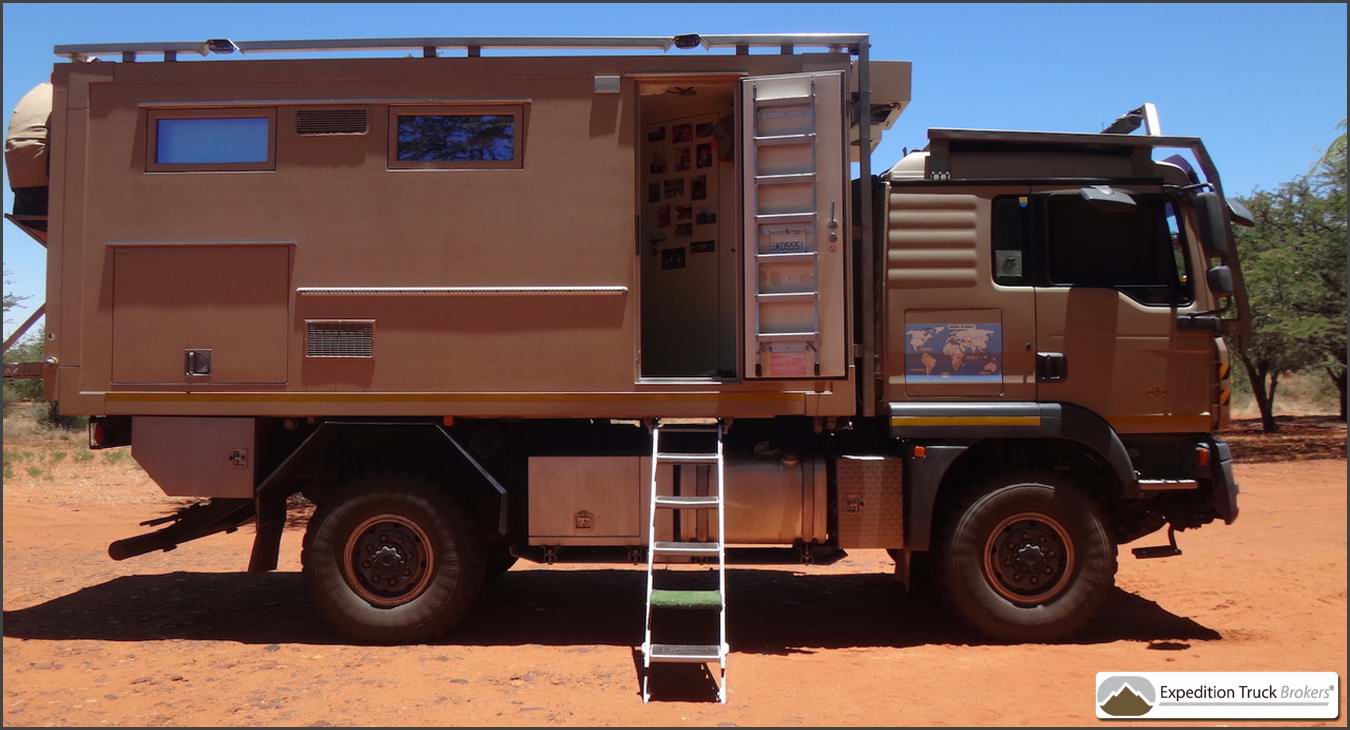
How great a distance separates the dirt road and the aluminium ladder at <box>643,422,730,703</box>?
0.69 ft

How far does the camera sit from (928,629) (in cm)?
688

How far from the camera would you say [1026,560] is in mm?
6242

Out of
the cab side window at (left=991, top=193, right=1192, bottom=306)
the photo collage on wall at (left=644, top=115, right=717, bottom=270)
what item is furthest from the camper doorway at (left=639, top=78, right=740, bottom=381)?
the cab side window at (left=991, top=193, right=1192, bottom=306)

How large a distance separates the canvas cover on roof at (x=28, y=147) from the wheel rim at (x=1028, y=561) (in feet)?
22.9

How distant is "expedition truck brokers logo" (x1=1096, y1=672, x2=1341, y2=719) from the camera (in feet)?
16.8

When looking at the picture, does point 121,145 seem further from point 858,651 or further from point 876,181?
point 858,651

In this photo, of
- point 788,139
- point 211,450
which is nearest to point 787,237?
point 788,139

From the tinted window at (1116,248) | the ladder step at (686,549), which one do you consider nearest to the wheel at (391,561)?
the ladder step at (686,549)

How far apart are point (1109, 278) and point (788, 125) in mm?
2418

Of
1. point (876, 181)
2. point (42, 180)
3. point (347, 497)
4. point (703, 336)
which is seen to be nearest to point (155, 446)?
point (347, 497)

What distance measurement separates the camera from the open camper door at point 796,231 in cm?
610

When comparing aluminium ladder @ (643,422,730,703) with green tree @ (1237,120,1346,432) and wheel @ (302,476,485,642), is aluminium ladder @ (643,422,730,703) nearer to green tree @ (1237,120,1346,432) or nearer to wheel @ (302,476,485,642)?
wheel @ (302,476,485,642)

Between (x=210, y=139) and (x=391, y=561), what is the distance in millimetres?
3143

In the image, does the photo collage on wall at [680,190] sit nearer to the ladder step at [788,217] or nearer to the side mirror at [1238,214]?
the ladder step at [788,217]
